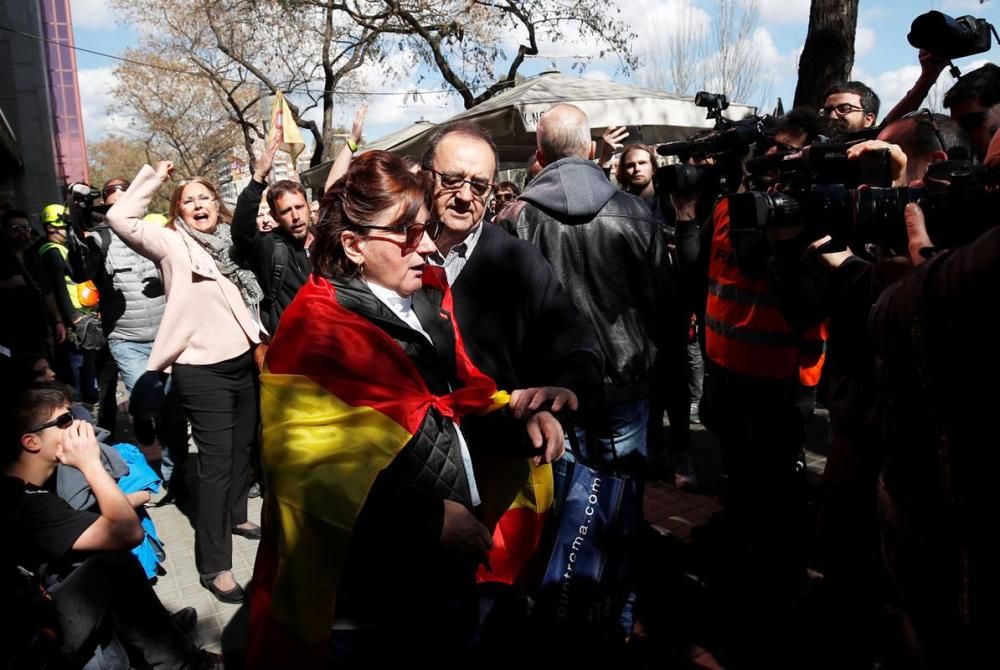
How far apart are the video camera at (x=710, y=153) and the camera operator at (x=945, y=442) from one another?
66.2 inches

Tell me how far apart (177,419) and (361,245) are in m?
3.14

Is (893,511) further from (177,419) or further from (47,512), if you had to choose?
(177,419)

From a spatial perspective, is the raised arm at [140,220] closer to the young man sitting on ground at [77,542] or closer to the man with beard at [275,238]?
the man with beard at [275,238]

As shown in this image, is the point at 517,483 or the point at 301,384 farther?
the point at 517,483

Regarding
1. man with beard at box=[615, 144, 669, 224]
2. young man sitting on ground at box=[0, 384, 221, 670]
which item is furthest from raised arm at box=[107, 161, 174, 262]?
man with beard at box=[615, 144, 669, 224]

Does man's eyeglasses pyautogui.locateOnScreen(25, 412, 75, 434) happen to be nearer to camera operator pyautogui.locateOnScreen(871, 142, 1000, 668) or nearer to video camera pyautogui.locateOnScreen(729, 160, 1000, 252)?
video camera pyautogui.locateOnScreen(729, 160, 1000, 252)

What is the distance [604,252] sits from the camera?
296 cm

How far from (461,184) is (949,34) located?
2.04 metres

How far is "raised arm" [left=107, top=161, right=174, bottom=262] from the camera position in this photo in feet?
10.9

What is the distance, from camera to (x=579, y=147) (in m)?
3.04

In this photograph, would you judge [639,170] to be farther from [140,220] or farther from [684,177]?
[140,220]

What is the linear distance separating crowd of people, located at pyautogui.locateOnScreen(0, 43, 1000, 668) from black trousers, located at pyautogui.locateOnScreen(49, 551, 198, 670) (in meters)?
0.01

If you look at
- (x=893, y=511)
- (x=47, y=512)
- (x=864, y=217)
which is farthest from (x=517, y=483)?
(x=47, y=512)

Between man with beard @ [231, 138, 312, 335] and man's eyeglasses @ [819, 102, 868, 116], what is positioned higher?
man's eyeglasses @ [819, 102, 868, 116]
